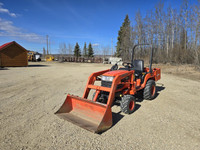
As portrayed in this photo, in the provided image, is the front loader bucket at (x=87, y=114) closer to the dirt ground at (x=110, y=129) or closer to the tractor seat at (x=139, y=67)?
the dirt ground at (x=110, y=129)

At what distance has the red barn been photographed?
1984cm

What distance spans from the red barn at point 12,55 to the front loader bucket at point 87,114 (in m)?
20.5

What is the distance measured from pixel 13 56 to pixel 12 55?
0.20 m

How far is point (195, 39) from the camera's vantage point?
49.5ft

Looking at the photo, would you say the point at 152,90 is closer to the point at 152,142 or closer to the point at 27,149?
the point at 152,142

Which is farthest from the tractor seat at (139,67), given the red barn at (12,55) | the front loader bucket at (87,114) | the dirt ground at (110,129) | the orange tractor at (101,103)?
the red barn at (12,55)

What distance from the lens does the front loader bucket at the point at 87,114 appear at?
311 cm

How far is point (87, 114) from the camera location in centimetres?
363

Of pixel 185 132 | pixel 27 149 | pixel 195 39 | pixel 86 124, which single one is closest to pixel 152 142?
pixel 185 132

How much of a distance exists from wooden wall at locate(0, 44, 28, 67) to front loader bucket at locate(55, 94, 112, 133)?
20.5 metres

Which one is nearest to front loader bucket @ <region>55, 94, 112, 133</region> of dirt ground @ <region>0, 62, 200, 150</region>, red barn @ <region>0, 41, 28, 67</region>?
dirt ground @ <region>0, 62, 200, 150</region>

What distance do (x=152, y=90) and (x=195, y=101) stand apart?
164 cm

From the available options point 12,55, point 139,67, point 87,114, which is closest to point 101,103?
point 87,114

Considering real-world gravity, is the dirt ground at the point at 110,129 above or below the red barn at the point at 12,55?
below
